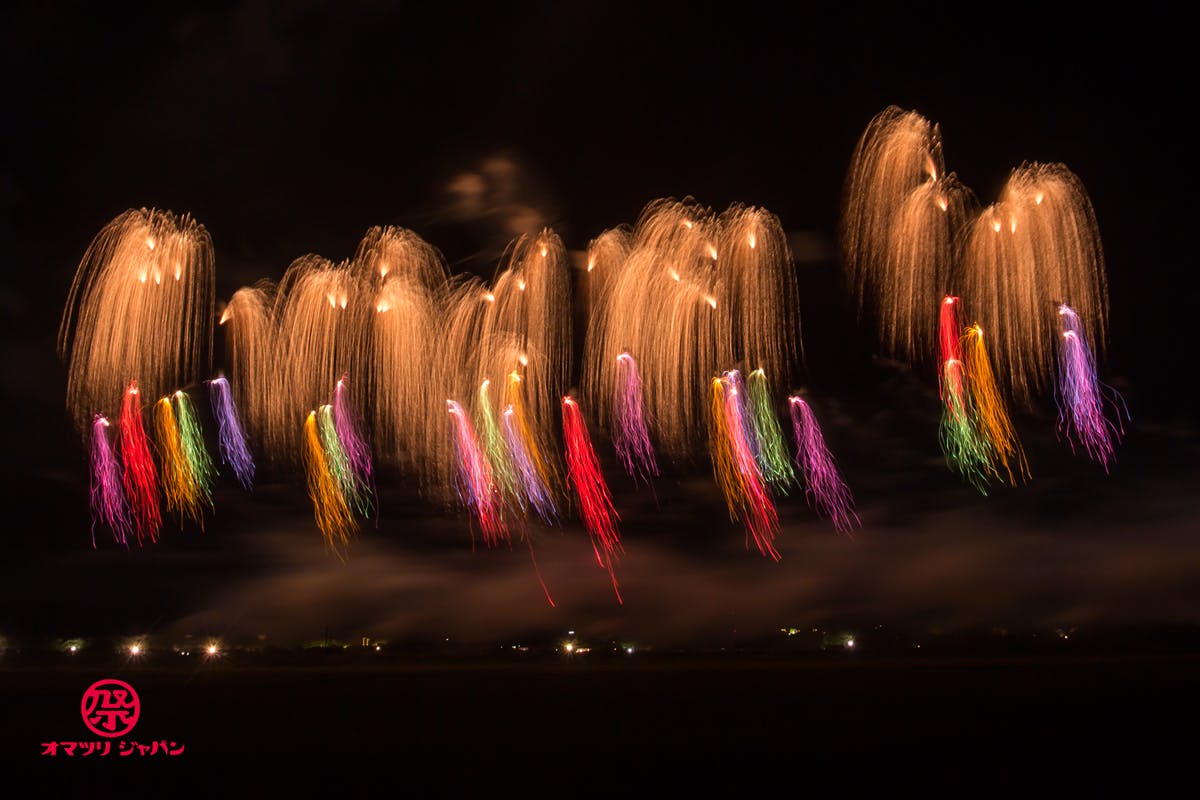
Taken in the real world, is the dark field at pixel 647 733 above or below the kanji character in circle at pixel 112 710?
below

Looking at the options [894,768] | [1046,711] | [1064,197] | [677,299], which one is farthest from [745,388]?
[894,768]

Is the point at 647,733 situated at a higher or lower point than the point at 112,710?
lower

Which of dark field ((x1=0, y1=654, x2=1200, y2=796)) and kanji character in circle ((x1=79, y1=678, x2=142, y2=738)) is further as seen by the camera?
kanji character in circle ((x1=79, y1=678, x2=142, y2=738))

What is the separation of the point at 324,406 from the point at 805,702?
12019 millimetres

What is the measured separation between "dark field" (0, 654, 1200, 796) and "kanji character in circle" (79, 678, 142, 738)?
282 millimetres

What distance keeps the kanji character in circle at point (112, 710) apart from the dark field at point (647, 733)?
28 cm

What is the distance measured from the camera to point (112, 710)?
12.2 metres

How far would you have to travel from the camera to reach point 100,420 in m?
19.5

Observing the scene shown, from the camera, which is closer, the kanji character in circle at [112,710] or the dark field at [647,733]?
the dark field at [647,733]

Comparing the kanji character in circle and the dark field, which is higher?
the kanji character in circle

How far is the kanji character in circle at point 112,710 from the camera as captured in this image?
1191 cm

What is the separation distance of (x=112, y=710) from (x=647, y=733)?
7.50 m

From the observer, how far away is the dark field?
9.63 meters

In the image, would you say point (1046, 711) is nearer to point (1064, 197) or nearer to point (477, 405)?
point (1064, 197)
